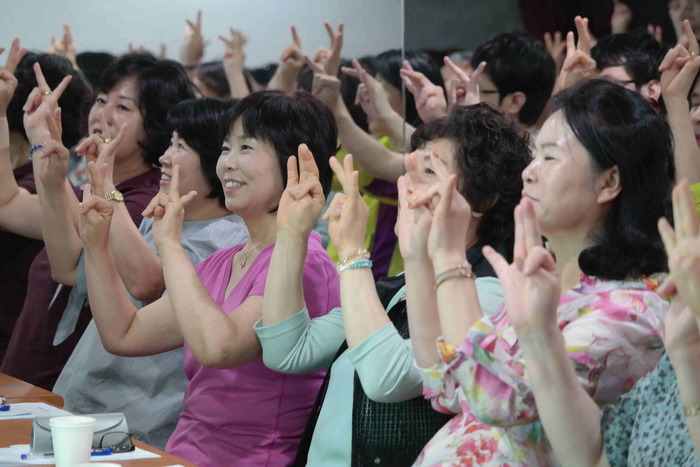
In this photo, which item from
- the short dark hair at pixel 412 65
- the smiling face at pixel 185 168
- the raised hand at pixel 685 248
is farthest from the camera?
the short dark hair at pixel 412 65

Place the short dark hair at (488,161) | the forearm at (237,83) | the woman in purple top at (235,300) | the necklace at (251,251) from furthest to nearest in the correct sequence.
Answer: the forearm at (237,83), the necklace at (251,251), the woman in purple top at (235,300), the short dark hair at (488,161)

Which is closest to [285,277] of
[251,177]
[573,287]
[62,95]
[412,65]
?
[251,177]

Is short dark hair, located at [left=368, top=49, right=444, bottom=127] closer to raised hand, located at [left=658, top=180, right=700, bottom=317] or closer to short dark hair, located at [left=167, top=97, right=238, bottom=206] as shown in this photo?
short dark hair, located at [left=167, top=97, right=238, bottom=206]

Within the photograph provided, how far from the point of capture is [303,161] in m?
2.12

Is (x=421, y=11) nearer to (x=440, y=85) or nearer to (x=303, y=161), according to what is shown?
(x=440, y=85)

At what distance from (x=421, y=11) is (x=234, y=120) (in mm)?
1042

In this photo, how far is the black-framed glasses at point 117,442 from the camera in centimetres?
191

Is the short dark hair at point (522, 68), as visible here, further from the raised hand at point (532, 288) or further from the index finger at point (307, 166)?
the raised hand at point (532, 288)

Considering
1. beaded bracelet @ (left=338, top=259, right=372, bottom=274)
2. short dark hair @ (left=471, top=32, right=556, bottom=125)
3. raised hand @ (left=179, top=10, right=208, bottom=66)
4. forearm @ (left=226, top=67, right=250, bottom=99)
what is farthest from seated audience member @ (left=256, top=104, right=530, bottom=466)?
raised hand @ (left=179, top=10, right=208, bottom=66)

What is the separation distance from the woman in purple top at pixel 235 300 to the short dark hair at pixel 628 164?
634mm

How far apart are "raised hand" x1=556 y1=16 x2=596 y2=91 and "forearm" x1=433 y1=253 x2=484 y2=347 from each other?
3.31 ft

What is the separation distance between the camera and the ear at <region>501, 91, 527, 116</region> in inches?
119

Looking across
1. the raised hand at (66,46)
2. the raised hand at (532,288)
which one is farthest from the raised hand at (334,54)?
the raised hand at (532,288)

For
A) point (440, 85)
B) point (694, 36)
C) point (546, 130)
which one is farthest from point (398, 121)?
point (546, 130)
